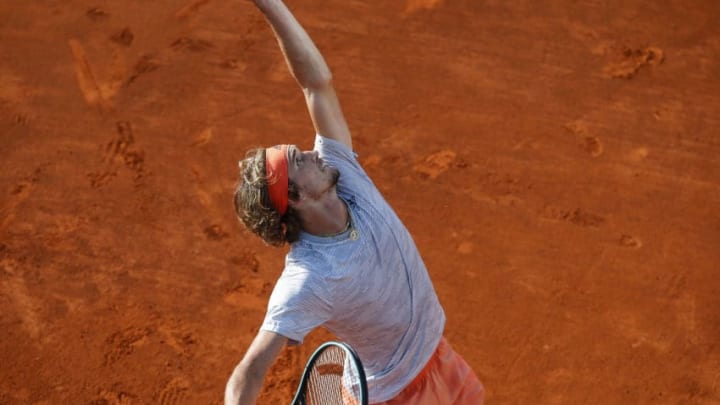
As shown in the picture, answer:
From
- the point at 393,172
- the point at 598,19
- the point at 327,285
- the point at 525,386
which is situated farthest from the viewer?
the point at 598,19

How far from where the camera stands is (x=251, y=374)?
11.0 ft

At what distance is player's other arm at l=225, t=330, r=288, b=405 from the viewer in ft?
10.9

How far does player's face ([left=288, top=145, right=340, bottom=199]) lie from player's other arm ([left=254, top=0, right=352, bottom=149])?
39cm

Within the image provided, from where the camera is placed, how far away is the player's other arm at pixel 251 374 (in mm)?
3324

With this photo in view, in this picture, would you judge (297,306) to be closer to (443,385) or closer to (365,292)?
(365,292)

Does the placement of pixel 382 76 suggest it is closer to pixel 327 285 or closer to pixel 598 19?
pixel 598 19

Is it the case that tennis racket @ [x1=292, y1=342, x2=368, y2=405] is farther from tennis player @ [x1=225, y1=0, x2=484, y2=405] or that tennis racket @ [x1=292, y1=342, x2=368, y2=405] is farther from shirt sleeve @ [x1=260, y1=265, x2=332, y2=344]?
shirt sleeve @ [x1=260, y1=265, x2=332, y2=344]

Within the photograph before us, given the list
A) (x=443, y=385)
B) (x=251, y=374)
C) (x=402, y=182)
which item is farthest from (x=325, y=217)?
(x=402, y=182)

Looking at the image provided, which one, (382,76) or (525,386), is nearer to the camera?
(525,386)

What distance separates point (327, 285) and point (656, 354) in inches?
129

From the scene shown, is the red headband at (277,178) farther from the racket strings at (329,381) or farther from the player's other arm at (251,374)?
the racket strings at (329,381)

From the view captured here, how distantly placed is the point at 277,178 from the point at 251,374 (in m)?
0.82

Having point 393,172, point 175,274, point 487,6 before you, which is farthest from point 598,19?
point 175,274

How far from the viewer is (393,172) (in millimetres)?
7484
